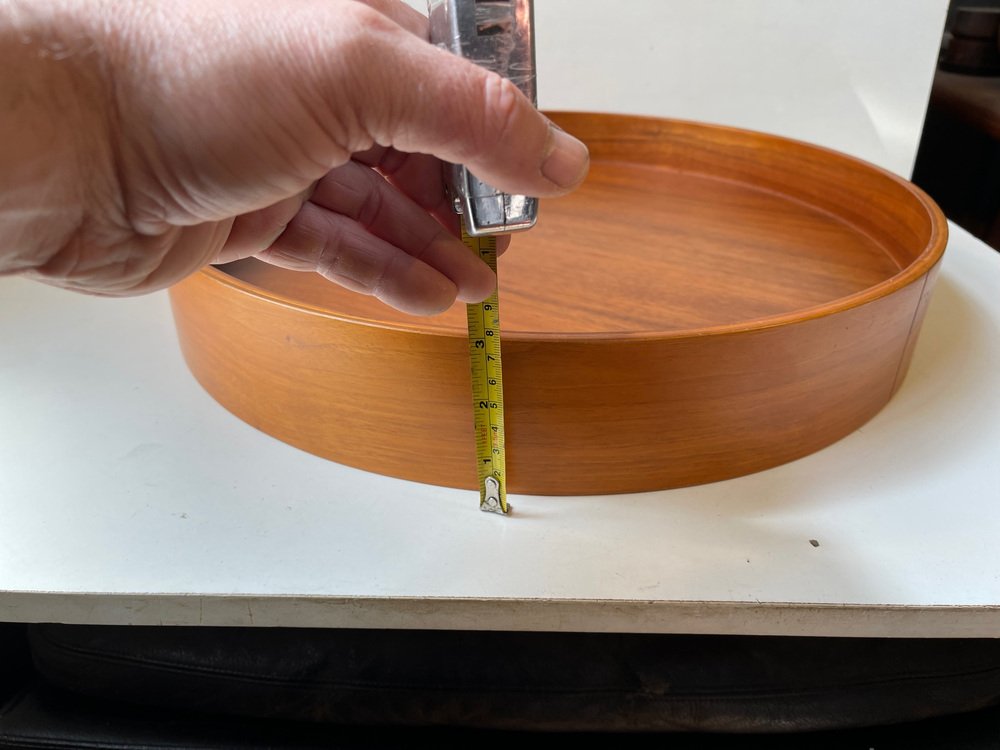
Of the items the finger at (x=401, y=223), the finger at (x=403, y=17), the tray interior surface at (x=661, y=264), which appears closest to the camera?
the finger at (x=403, y=17)

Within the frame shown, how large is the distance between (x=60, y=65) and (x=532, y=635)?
641 millimetres

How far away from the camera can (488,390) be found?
742mm

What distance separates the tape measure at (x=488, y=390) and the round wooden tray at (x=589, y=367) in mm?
10

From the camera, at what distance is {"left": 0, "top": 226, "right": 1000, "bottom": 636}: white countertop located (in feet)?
2.26

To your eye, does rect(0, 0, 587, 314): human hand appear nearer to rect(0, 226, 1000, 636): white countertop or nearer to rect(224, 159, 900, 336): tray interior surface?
rect(0, 226, 1000, 636): white countertop

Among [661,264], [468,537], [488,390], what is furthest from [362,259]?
[661,264]

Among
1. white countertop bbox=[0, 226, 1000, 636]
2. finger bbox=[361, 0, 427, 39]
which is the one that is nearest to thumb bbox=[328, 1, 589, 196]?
finger bbox=[361, 0, 427, 39]

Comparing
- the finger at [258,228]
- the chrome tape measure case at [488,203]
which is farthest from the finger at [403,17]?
the finger at [258,228]

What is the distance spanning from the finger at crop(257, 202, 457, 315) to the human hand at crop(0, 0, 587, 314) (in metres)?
0.17

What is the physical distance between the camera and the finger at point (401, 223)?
2.44ft

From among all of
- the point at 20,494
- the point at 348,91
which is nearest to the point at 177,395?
the point at 20,494

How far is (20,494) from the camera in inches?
32.0

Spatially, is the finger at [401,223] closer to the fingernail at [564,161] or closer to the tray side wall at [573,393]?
the tray side wall at [573,393]

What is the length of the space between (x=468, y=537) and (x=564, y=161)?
364mm
